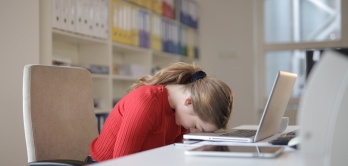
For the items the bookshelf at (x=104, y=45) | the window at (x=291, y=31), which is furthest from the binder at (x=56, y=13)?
the window at (x=291, y=31)

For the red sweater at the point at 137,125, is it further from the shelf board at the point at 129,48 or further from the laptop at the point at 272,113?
the shelf board at the point at 129,48

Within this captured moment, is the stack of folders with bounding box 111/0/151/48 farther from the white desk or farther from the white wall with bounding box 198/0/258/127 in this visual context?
the white desk

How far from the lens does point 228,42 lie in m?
5.54

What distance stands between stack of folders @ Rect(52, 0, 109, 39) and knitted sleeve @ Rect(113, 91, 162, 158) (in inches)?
60.1

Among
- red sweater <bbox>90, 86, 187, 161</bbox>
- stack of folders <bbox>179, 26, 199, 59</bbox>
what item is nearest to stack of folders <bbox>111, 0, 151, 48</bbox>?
stack of folders <bbox>179, 26, 199, 59</bbox>

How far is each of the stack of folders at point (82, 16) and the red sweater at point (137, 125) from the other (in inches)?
54.6

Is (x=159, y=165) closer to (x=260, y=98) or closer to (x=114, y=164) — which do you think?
(x=114, y=164)

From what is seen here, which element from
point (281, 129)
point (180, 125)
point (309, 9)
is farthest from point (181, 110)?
point (309, 9)

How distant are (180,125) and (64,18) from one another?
4.77 ft

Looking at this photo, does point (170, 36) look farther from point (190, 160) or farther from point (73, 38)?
point (190, 160)

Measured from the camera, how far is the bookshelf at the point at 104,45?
2.80 meters

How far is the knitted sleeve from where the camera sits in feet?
4.58

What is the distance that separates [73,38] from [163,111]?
178 centimetres

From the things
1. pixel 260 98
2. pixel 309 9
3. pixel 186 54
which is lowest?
pixel 260 98
